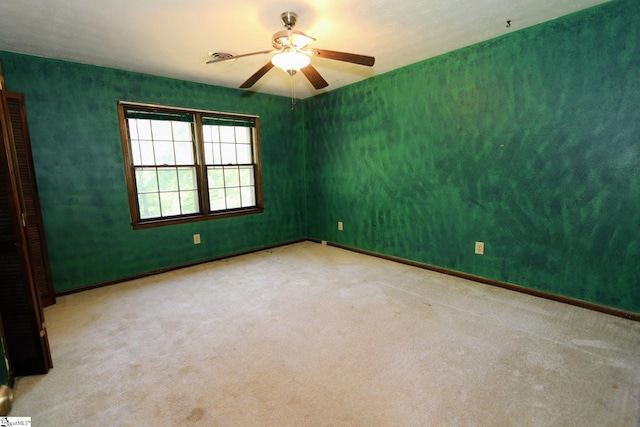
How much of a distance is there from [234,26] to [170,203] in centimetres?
239

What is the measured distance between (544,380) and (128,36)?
394 centimetres

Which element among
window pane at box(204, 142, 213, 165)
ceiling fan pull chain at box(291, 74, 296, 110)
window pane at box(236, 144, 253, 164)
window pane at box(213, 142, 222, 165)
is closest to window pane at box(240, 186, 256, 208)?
window pane at box(236, 144, 253, 164)

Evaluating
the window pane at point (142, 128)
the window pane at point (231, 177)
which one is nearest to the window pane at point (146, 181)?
the window pane at point (142, 128)

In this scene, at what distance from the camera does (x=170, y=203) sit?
12.8 feet

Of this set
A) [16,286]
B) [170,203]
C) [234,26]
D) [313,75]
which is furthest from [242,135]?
[16,286]

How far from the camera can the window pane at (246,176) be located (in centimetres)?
453

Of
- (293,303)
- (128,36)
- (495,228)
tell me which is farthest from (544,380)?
(128,36)

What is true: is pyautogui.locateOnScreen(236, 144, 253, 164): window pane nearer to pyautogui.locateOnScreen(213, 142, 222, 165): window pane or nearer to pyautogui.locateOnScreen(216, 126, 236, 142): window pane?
pyautogui.locateOnScreen(216, 126, 236, 142): window pane

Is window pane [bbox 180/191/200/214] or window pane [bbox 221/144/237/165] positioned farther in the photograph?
window pane [bbox 221/144/237/165]

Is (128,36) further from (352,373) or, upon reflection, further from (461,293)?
(461,293)

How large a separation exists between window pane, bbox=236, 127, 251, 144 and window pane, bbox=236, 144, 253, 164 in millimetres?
60

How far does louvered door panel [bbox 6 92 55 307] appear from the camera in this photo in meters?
2.62

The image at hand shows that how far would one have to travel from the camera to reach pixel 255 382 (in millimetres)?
Answer: 1775

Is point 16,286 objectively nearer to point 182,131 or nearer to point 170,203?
point 170,203
